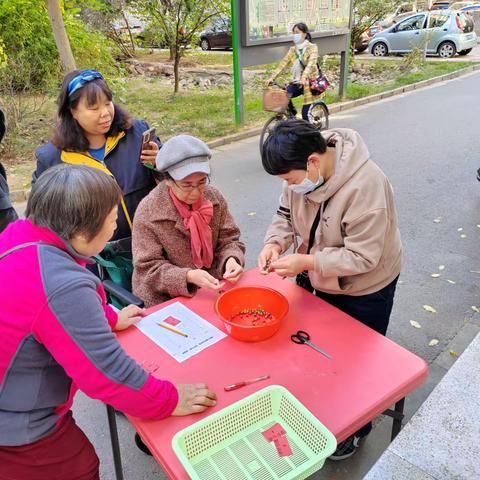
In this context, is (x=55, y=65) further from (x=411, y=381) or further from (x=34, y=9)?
(x=411, y=381)

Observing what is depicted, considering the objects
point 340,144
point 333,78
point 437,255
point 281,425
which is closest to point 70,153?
point 340,144

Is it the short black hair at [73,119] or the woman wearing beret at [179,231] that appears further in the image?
the short black hair at [73,119]

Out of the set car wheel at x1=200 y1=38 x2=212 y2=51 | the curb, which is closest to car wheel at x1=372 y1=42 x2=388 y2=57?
the curb

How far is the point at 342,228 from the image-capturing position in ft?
5.73

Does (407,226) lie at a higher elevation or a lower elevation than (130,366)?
lower

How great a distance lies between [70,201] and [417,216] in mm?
4195

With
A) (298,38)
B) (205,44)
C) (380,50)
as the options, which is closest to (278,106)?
(298,38)

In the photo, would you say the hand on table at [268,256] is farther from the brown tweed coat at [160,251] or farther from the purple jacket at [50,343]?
A: the purple jacket at [50,343]

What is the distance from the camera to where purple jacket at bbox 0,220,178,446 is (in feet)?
3.66

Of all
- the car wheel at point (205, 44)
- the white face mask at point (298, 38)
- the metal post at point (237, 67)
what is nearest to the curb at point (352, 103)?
the metal post at point (237, 67)

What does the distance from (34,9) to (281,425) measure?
28.6 feet

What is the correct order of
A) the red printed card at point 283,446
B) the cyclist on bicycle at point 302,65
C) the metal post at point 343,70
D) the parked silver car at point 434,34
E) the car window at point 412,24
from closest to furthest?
the red printed card at point 283,446 → the cyclist on bicycle at point 302,65 → the metal post at point 343,70 → the parked silver car at point 434,34 → the car window at point 412,24

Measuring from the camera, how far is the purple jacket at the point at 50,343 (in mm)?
1115

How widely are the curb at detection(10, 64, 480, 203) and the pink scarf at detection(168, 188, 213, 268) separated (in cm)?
361
